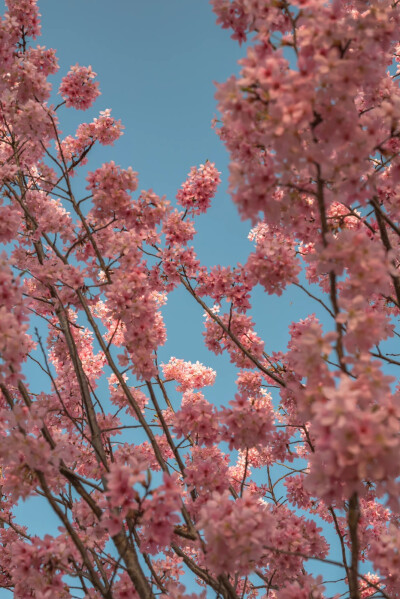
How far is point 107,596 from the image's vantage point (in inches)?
144

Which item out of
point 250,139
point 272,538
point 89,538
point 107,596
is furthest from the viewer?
point 272,538

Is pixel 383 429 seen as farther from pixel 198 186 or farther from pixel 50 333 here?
pixel 50 333

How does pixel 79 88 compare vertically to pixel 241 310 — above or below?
above

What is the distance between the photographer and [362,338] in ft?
9.41

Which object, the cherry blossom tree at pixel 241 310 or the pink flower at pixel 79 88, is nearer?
the cherry blossom tree at pixel 241 310

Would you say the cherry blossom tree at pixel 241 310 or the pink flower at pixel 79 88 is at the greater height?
the pink flower at pixel 79 88

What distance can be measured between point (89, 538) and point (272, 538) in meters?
1.86

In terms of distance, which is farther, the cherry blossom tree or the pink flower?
the pink flower

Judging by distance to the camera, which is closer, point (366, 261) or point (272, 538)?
point (366, 261)

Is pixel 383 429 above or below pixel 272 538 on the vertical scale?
below

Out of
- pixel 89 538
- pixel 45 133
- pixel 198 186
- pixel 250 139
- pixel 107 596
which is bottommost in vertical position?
pixel 107 596

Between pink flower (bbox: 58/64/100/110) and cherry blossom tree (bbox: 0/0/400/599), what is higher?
pink flower (bbox: 58/64/100/110)

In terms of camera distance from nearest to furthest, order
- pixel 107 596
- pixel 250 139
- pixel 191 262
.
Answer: pixel 250 139 → pixel 107 596 → pixel 191 262

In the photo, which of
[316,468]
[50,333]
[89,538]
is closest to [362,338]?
[316,468]
